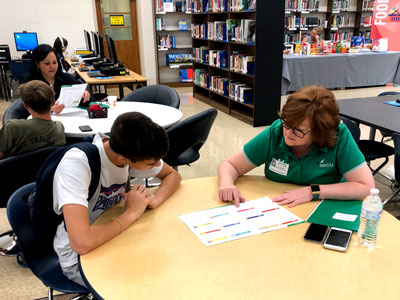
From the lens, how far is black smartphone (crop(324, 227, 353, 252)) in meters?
1.13

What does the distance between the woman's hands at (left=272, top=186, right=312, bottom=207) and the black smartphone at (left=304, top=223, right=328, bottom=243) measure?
Answer: 17 cm

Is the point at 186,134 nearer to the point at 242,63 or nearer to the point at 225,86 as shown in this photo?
the point at 242,63

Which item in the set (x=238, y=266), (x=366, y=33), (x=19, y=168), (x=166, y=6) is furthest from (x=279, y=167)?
(x=366, y=33)

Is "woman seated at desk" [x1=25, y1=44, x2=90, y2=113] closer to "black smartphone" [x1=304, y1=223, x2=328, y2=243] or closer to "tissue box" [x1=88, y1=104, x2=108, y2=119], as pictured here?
"tissue box" [x1=88, y1=104, x2=108, y2=119]

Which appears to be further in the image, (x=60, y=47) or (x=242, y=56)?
(x=60, y=47)

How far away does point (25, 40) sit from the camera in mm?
7551

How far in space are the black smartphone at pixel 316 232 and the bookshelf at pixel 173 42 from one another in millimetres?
7379

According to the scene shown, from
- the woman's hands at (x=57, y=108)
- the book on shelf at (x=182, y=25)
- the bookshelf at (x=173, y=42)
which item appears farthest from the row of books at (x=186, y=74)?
the woman's hands at (x=57, y=108)

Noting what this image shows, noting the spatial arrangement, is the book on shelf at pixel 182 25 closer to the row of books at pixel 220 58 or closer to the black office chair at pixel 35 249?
the row of books at pixel 220 58

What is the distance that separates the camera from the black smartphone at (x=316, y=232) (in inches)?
46.6

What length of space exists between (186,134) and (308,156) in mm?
1042

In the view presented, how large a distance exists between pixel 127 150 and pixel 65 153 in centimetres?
23

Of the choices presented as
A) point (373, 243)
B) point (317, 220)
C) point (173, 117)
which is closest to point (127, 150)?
point (317, 220)

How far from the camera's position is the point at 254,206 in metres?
1.41
